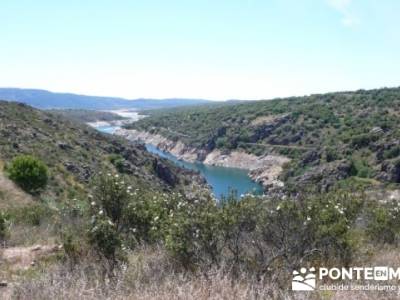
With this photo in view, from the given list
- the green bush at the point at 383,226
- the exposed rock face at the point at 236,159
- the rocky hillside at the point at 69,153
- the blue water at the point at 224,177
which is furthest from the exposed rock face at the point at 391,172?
the green bush at the point at 383,226

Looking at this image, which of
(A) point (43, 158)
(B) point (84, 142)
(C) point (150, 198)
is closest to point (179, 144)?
(B) point (84, 142)

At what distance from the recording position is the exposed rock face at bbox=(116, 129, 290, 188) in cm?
9400

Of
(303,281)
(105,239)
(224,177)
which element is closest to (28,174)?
(105,239)

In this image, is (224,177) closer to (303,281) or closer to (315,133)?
(315,133)

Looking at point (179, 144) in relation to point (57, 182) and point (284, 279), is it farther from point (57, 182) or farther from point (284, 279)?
point (284, 279)

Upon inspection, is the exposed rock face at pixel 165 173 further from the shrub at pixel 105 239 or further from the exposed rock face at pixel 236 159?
the shrub at pixel 105 239

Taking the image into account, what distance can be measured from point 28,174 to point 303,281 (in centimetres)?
2972

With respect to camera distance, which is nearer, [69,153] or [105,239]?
[105,239]

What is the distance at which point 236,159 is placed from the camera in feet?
372

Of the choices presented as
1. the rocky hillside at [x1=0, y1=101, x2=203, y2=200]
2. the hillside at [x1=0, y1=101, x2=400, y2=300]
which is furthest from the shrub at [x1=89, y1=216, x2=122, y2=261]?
the rocky hillside at [x1=0, y1=101, x2=203, y2=200]

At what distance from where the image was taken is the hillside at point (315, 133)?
77.9 meters

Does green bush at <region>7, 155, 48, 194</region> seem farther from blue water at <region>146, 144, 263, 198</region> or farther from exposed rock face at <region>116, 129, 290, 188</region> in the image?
exposed rock face at <region>116, 129, 290, 188</region>

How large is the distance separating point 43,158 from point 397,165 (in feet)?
167

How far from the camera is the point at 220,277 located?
576cm
